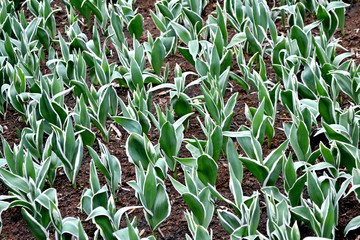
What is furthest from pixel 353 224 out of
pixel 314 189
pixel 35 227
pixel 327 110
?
pixel 35 227

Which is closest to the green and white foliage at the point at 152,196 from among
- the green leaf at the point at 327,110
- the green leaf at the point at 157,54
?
the green leaf at the point at 327,110

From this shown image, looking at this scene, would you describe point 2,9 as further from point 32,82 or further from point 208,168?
point 208,168

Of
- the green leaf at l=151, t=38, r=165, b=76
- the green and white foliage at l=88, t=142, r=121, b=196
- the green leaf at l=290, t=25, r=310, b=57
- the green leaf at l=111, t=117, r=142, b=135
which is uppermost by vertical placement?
the green leaf at l=290, t=25, r=310, b=57

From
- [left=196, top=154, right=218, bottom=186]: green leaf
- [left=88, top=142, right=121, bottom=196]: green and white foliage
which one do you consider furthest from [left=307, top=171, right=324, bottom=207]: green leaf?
[left=88, top=142, right=121, bottom=196]: green and white foliage

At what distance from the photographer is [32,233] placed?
8.21 ft

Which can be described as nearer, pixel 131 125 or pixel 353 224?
pixel 353 224

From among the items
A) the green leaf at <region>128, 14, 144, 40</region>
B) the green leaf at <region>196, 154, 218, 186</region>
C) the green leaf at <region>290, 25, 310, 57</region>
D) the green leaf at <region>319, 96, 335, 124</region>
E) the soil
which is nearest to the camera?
the green leaf at <region>196, 154, 218, 186</region>

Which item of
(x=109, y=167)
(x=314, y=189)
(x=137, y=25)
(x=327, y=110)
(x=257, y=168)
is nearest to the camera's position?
(x=314, y=189)

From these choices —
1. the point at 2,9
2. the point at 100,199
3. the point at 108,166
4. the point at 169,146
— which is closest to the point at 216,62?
the point at 169,146

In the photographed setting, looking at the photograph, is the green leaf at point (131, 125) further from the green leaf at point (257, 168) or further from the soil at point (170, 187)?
the green leaf at point (257, 168)

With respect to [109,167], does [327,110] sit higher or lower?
higher

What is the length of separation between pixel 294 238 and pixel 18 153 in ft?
4.12

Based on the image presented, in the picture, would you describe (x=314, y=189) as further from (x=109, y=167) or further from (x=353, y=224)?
(x=109, y=167)

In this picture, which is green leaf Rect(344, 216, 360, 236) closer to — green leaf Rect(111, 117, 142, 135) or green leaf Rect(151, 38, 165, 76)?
green leaf Rect(111, 117, 142, 135)
